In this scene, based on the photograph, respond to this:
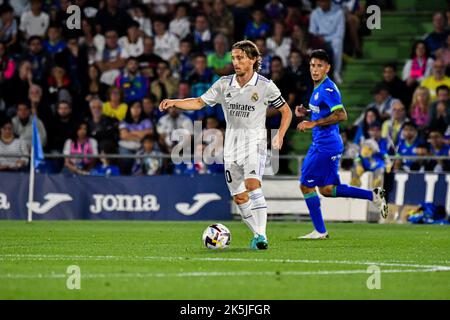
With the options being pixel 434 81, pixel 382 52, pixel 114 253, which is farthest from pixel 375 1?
pixel 114 253

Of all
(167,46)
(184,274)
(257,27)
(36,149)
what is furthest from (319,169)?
(167,46)

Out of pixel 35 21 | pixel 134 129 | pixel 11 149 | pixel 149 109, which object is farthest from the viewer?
pixel 35 21

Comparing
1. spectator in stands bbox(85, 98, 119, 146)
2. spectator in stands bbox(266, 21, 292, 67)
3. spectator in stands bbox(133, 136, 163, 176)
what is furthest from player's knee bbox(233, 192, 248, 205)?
A: spectator in stands bbox(266, 21, 292, 67)

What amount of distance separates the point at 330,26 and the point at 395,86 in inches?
89.4

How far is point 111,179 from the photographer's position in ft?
69.6

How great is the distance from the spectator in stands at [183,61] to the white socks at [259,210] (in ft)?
38.4

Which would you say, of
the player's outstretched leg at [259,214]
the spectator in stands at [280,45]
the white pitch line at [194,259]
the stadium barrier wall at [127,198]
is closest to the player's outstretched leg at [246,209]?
the player's outstretched leg at [259,214]

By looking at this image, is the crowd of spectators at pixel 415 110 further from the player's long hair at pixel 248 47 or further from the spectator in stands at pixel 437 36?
the player's long hair at pixel 248 47

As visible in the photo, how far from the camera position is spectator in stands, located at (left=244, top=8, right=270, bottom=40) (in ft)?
80.4

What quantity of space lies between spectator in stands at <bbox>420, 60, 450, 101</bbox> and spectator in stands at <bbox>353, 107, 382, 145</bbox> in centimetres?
153

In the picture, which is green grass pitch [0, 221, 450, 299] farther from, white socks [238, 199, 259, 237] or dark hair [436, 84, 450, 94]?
dark hair [436, 84, 450, 94]

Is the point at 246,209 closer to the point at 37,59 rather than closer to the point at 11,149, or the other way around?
the point at 11,149

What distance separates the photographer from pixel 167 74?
78.3ft

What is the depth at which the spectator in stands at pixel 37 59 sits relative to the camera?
24.3 metres
